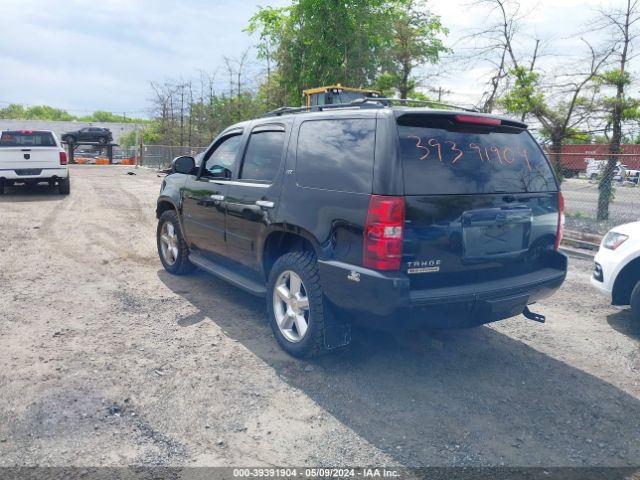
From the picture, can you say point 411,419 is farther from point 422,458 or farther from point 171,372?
point 171,372

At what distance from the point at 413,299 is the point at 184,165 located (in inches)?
131

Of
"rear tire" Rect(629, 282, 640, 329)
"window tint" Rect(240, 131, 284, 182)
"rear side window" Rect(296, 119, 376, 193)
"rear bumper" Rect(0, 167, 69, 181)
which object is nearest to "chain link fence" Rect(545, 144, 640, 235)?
"rear tire" Rect(629, 282, 640, 329)

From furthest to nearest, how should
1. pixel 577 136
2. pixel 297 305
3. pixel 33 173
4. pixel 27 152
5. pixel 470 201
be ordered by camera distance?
pixel 33 173
pixel 27 152
pixel 577 136
pixel 297 305
pixel 470 201

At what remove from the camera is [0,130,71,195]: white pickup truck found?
43.7 feet

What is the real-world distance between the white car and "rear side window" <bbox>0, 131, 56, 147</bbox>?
13591 millimetres

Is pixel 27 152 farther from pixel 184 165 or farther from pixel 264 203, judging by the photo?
pixel 264 203

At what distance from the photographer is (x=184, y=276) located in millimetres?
6527

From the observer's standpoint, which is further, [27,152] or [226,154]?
[27,152]

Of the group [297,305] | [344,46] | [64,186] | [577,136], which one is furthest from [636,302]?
[344,46]

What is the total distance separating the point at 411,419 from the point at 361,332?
1477 millimetres

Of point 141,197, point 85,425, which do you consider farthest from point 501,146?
point 141,197

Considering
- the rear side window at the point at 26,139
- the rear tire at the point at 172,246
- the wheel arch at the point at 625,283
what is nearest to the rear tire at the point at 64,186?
the rear side window at the point at 26,139

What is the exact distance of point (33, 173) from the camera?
1361cm

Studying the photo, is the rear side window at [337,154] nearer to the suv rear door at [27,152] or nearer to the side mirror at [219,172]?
the side mirror at [219,172]
